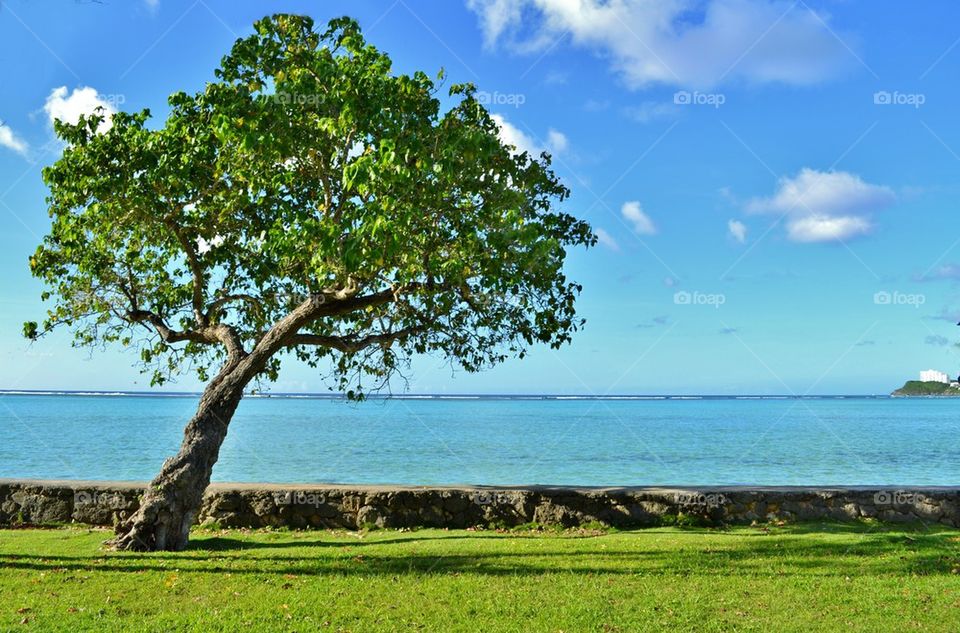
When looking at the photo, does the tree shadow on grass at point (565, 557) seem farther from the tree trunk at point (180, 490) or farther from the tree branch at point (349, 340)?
the tree branch at point (349, 340)

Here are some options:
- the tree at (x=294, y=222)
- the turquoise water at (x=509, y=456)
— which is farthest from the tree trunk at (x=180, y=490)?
the turquoise water at (x=509, y=456)

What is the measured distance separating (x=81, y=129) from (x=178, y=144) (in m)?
1.34

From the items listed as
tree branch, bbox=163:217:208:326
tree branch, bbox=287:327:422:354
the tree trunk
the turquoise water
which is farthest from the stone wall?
the turquoise water

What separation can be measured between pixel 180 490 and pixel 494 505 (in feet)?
14.5

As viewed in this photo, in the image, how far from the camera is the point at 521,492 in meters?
11.6

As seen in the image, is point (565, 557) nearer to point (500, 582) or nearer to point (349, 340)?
point (500, 582)

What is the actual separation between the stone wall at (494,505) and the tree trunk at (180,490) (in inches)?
65.9

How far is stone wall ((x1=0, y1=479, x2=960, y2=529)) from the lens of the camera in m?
11.3

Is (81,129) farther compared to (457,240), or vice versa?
(81,129)

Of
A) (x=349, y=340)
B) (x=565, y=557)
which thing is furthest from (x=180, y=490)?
(x=565, y=557)

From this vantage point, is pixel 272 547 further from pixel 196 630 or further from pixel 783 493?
pixel 783 493

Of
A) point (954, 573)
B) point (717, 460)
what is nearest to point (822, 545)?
point (954, 573)

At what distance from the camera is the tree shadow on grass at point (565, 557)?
8414 millimetres

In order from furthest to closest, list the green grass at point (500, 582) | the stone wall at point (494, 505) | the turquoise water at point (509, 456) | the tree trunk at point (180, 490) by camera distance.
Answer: the turquoise water at point (509, 456), the stone wall at point (494, 505), the tree trunk at point (180, 490), the green grass at point (500, 582)
